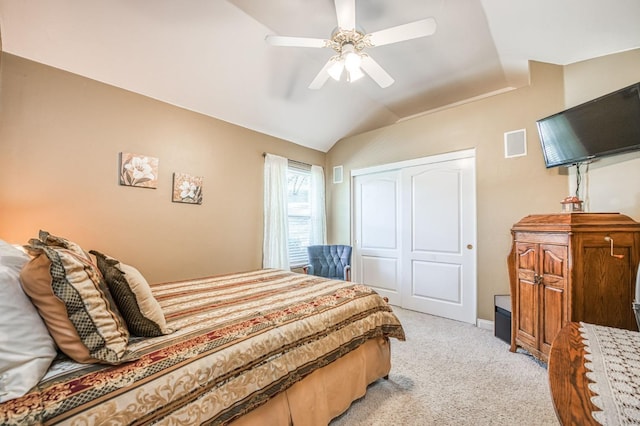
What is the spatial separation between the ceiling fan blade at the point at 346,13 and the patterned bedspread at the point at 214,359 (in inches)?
76.7

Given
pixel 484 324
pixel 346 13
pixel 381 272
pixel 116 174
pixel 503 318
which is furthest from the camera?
pixel 381 272

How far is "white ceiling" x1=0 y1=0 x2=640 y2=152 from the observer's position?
216 cm

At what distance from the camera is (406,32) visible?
1899 millimetres

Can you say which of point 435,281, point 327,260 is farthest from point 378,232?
point 435,281

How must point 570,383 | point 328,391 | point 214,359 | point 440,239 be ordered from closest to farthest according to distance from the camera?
point 570,383 → point 214,359 → point 328,391 → point 440,239

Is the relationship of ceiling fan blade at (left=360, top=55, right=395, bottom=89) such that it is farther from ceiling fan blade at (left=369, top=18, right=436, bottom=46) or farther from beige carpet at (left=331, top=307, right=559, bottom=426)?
beige carpet at (left=331, top=307, right=559, bottom=426)

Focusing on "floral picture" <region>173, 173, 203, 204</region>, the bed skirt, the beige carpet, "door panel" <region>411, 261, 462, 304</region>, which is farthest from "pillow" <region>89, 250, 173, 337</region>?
"door panel" <region>411, 261, 462, 304</region>

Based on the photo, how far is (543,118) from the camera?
2.74 m

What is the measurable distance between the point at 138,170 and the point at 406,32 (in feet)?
9.23

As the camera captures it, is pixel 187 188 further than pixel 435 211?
No

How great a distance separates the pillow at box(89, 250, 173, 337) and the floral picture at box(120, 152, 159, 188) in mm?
1825

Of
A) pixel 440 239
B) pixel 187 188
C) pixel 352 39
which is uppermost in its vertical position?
pixel 352 39

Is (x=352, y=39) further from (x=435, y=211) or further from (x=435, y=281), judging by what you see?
(x=435, y=281)

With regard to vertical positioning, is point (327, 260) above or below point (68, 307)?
below
